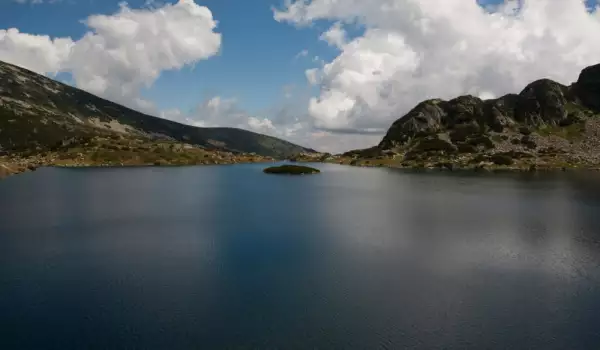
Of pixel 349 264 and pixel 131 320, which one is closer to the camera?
pixel 131 320

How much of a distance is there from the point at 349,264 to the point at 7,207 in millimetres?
91988

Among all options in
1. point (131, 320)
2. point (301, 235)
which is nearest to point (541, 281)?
point (301, 235)

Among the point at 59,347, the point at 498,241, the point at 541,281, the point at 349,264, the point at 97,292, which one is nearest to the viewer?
the point at 59,347

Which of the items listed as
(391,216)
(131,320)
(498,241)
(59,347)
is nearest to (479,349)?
(131,320)

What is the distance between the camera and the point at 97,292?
134 ft

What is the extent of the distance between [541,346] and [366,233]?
41.9 meters

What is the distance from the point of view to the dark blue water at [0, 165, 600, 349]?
32.3 metres

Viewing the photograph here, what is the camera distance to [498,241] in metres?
65.3

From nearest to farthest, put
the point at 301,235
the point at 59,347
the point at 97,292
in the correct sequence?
the point at 59,347, the point at 97,292, the point at 301,235

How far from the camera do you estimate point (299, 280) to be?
148ft

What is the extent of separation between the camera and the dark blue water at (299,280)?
3231 centimetres

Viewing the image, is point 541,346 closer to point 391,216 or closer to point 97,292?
point 97,292

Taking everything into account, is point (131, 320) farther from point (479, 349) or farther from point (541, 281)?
point (541, 281)

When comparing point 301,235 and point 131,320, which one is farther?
point 301,235
